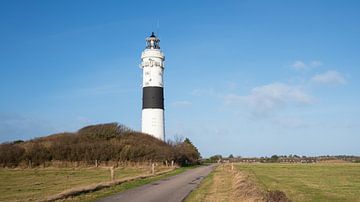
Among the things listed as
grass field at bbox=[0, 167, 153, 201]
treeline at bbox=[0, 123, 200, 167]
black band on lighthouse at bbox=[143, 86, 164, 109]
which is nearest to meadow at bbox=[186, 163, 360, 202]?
grass field at bbox=[0, 167, 153, 201]

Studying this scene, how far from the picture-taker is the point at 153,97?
66.5 metres

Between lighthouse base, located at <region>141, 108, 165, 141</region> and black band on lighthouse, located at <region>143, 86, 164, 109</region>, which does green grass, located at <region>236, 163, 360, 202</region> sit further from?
black band on lighthouse, located at <region>143, 86, 164, 109</region>

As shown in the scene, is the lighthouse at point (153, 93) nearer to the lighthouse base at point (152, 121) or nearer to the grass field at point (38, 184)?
the lighthouse base at point (152, 121)

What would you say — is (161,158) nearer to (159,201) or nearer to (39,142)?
(39,142)

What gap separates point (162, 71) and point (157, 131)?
31.6 ft

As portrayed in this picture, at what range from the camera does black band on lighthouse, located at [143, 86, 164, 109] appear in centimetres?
6619

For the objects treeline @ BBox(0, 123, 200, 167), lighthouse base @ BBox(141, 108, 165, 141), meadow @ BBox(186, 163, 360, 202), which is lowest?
meadow @ BBox(186, 163, 360, 202)

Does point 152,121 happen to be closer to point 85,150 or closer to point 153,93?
point 153,93

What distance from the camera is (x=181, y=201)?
60.4ft

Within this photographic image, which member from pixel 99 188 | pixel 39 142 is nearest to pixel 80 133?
pixel 39 142

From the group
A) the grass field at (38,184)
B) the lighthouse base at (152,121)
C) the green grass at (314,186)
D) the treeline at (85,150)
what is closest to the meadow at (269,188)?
the green grass at (314,186)

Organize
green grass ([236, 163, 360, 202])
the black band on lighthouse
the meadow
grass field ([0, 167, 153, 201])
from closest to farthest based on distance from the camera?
the meadow, grass field ([0, 167, 153, 201]), green grass ([236, 163, 360, 202]), the black band on lighthouse

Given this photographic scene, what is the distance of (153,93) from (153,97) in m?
0.74

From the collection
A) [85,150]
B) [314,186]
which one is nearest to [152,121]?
[85,150]
